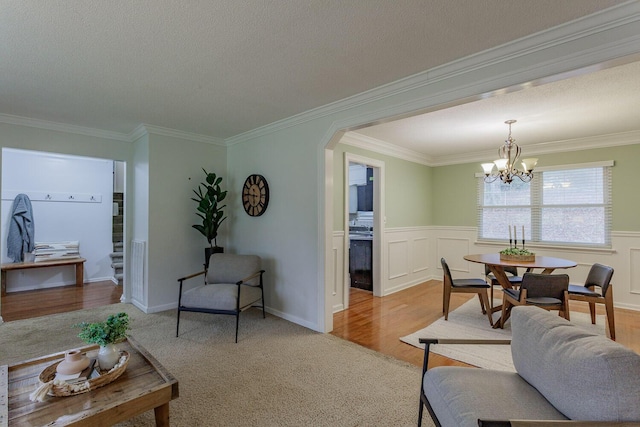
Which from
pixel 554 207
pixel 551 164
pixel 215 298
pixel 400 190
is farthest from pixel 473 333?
pixel 551 164

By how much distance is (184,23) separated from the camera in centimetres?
187

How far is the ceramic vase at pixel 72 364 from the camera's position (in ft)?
5.42

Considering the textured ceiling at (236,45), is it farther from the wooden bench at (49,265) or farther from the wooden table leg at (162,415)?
the wooden bench at (49,265)

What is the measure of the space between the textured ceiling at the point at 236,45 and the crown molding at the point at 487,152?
1480 millimetres

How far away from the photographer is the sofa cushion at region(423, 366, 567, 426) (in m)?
1.28

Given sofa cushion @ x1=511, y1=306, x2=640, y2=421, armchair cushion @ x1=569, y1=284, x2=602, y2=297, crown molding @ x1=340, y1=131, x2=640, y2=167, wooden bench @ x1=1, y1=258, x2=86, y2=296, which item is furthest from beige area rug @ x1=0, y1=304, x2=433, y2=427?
crown molding @ x1=340, y1=131, x2=640, y2=167

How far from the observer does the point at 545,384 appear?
138 centimetres

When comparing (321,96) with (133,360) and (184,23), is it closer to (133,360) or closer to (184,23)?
(184,23)

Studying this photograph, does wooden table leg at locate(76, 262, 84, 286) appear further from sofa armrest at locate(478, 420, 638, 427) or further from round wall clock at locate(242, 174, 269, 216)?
sofa armrest at locate(478, 420, 638, 427)

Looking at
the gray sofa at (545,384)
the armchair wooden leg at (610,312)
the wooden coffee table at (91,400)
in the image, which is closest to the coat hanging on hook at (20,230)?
the wooden coffee table at (91,400)

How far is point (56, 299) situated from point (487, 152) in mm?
7229

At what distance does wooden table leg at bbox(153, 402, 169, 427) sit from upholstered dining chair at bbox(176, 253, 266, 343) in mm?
1362

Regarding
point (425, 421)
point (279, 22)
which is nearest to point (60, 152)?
point (279, 22)

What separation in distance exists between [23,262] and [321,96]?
5.73 meters
